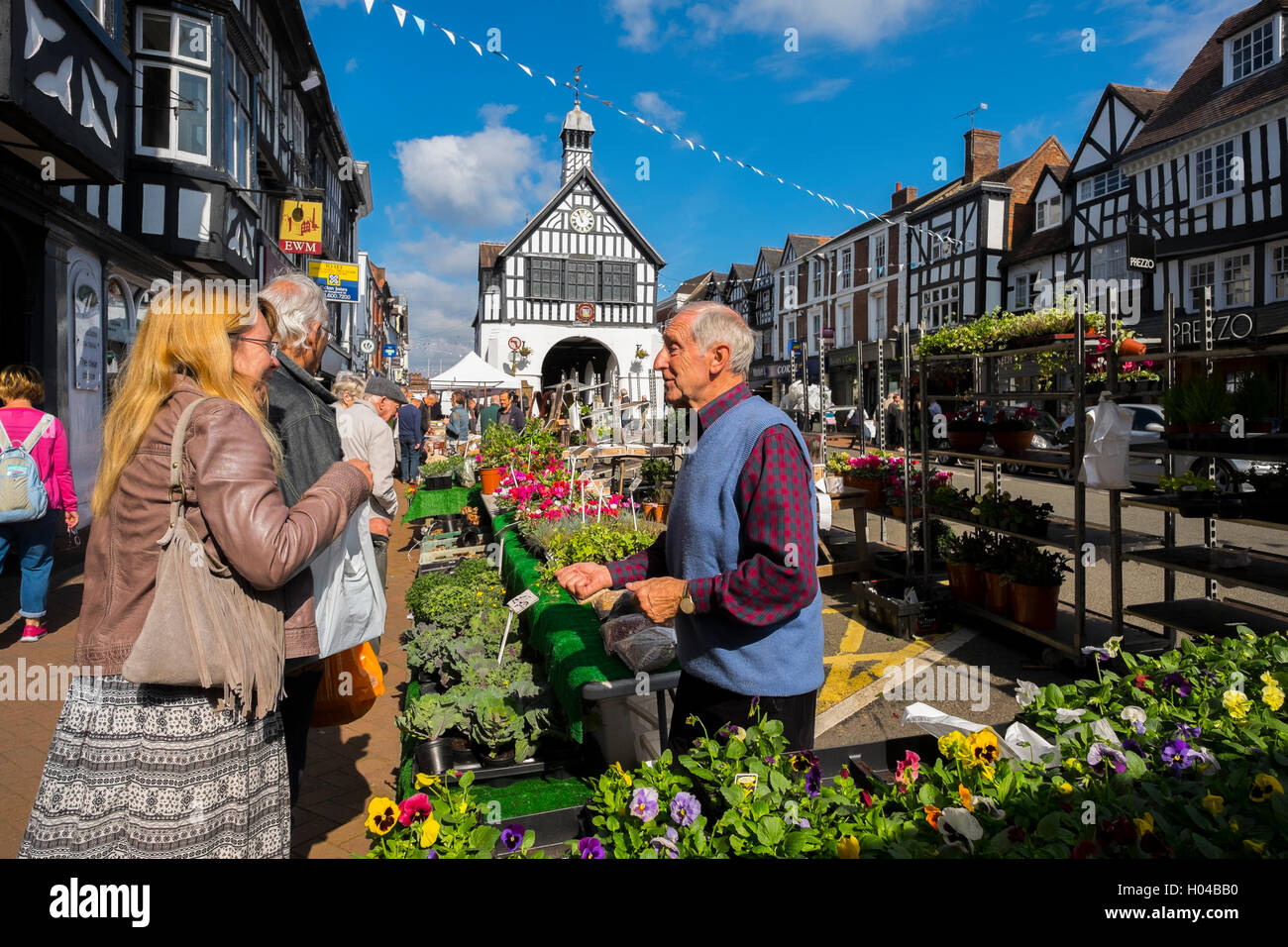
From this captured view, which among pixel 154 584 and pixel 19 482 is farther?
pixel 19 482

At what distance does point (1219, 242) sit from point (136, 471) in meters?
25.8

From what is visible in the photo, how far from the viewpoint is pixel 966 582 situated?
247 inches

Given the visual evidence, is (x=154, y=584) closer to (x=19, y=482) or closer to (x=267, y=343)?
(x=267, y=343)

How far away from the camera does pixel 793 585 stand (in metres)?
1.97

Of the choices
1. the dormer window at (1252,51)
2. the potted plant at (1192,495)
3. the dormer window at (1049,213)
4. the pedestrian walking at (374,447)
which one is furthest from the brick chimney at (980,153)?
the pedestrian walking at (374,447)

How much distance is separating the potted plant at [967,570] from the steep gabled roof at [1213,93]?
19691 mm

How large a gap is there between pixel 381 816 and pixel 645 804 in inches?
21.3

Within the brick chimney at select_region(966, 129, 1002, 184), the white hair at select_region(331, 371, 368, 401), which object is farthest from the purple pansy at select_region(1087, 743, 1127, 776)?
the brick chimney at select_region(966, 129, 1002, 184)

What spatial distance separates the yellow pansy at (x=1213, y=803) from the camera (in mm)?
1562

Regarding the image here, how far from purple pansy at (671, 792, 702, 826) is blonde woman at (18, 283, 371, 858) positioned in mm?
1003

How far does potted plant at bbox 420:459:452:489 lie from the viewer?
11703 millimetres

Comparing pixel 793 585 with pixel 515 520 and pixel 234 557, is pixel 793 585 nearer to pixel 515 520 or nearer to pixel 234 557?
pixel 234 557

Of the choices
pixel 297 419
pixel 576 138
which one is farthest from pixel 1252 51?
pixel 576 138

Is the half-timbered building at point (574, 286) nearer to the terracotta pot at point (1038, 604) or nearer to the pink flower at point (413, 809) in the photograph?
the terracotta pot at point (1038, 604)
